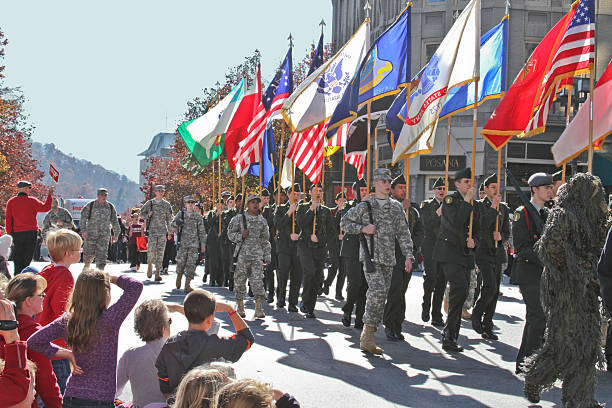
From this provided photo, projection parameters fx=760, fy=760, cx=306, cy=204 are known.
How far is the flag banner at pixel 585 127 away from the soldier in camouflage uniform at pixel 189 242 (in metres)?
8.66

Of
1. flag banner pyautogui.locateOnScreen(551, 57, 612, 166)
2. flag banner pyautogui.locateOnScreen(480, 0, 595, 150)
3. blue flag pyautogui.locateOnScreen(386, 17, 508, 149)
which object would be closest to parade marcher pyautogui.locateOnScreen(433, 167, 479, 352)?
flag banner pyautogui.locateOnScreen(480, 0, 595, 150)

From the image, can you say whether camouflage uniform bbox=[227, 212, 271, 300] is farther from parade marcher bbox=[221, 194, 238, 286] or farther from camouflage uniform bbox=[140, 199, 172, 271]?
camouflage uniform bbox=[140, 199, 172, 271]

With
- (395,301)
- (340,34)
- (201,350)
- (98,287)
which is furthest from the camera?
(340,34)

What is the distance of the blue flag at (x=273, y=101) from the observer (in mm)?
14648

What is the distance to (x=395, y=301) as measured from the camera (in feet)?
32.2

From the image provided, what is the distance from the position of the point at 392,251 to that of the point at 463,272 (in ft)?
3.04

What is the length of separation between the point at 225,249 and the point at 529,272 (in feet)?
33.3

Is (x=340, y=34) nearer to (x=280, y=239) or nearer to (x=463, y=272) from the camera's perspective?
(x=280, y=239)

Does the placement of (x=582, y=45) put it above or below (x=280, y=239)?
above

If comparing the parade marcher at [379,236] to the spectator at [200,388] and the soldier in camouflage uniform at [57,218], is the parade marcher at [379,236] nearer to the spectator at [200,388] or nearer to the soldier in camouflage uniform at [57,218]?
the spectator at [200,388]

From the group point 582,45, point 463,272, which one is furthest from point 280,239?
point 582,45

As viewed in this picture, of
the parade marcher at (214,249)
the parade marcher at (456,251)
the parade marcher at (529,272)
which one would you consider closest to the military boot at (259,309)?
the parade marcher at (456,251)

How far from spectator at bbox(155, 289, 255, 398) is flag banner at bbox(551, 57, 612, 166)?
5267 millimetres

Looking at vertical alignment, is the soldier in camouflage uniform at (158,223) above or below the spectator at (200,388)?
above
